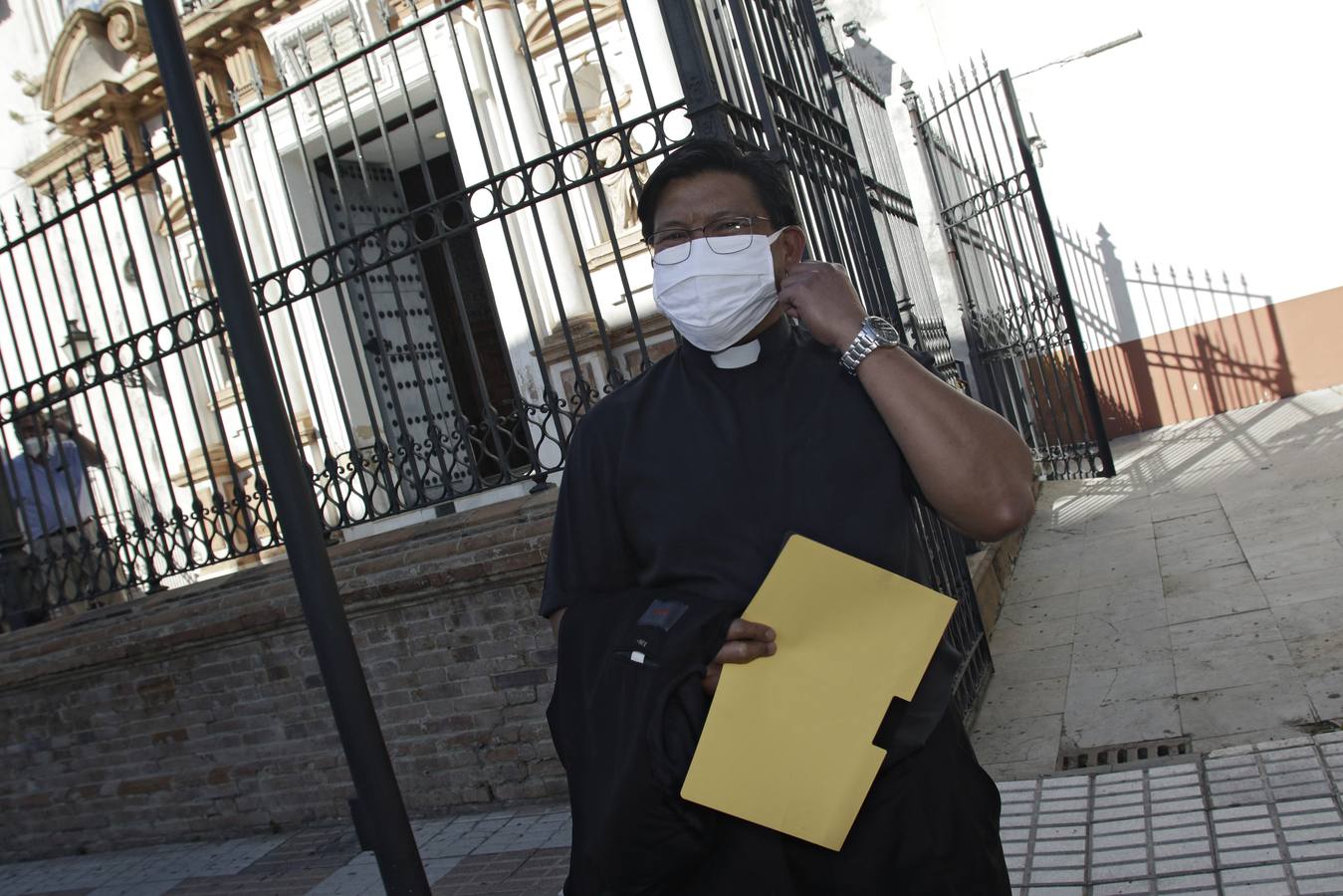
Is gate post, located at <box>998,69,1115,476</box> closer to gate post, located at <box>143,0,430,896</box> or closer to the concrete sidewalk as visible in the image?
the concrete sidewalk

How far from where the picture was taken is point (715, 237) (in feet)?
6.46

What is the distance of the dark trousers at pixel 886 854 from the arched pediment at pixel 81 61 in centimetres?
1311

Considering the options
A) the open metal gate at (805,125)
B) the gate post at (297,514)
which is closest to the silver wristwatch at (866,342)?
the gate post at (297,514)

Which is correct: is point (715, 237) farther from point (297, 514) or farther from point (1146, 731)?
point (1146, 731)

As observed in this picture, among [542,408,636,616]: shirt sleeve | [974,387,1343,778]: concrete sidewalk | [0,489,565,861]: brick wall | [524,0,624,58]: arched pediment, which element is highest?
[524,0,624,58]: arched pediment

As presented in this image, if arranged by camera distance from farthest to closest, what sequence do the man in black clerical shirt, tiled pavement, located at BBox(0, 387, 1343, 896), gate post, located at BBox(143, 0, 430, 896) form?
tiled pavement, located at BBox(0, 387, 1343, 896), gate post, located at BBox(143, 0, 430, 896), the man in black clerical shirt

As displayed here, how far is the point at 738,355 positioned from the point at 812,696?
63cm

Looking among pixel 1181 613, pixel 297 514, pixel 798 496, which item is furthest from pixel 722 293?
pixel 1181 613

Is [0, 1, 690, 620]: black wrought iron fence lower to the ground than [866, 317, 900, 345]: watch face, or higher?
higher

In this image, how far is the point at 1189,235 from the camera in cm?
1127

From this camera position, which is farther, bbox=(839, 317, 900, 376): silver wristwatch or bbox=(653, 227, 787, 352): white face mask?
bbox=(653, 227, 787, 352): white face mask

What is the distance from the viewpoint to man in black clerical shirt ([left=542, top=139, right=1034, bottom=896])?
1753 mm

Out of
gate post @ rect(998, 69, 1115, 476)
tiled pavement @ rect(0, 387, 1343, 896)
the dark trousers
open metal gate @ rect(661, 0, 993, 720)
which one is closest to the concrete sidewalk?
tiled pavement @ rect(0, 387, 1343, 896)

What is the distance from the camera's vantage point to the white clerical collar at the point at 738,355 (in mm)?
1974
